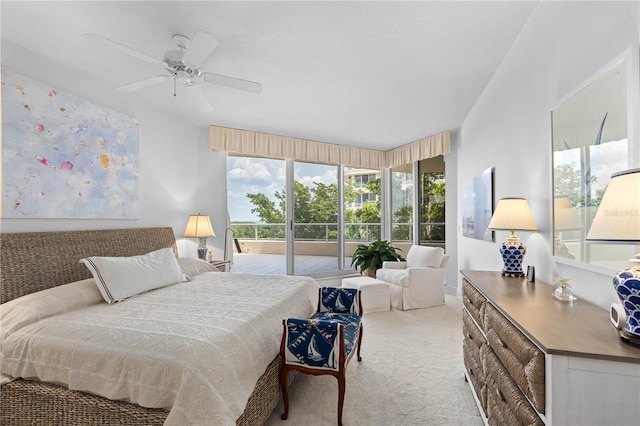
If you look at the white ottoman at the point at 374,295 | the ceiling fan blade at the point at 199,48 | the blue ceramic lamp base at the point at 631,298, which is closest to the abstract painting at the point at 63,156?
the ceiling fan blade at the point at 199,48

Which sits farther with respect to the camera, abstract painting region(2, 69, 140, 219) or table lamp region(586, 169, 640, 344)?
abstract painting region(2, 69, 140, 219)

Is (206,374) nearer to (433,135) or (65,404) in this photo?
(65,404)

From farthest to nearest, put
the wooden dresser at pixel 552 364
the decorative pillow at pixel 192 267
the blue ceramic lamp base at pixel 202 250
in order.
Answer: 1. the blue ceramic lamp base at pixel 202 250
2. the decorative pillow at pixel 192 267
3. the wooden dresser at pixel 552 364

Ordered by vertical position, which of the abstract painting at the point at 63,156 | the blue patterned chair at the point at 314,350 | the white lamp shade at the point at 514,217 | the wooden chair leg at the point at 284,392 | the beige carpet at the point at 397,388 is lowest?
the beige carpet at the point at 397,388

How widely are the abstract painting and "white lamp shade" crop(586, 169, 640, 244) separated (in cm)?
340

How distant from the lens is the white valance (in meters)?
4.45

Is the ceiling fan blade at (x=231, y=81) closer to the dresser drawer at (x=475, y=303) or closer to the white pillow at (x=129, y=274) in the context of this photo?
the white pillow at (x=129, y=274)

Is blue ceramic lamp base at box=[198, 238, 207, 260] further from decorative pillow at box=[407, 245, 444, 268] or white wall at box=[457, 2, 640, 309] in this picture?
white wall at box=[457, 2, 640, 309]

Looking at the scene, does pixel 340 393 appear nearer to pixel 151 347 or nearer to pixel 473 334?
pixel 473 334

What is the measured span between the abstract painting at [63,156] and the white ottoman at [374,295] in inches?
112

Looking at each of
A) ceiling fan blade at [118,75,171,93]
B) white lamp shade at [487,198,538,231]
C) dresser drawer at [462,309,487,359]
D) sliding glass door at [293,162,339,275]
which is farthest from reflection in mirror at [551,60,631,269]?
sliding glass door at [293,162,339,275]

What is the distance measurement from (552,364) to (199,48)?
235cm

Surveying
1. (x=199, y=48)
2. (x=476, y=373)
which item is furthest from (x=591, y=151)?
(x=199, y=48)

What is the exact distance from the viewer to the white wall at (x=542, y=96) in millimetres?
1368
